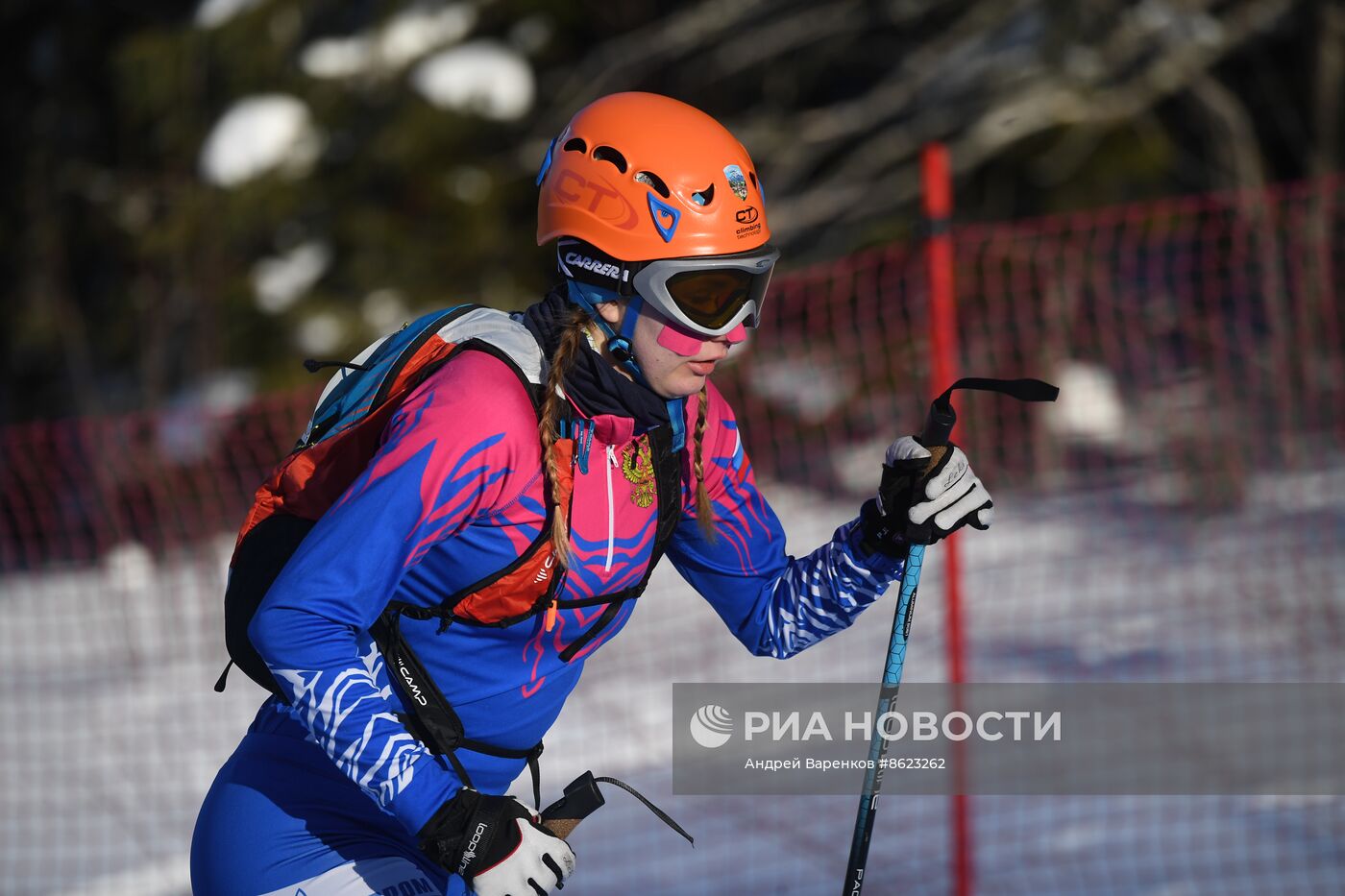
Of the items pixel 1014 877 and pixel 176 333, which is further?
pixel 176 333

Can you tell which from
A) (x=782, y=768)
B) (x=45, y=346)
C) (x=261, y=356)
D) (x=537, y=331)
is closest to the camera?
(x=537, y=331)

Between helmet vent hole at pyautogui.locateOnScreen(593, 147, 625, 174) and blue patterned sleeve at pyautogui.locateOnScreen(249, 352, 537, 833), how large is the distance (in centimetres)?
53

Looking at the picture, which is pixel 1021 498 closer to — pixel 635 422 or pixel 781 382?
pixel 781 382

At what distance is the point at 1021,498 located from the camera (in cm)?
925

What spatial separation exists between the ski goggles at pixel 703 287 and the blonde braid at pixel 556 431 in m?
0.15

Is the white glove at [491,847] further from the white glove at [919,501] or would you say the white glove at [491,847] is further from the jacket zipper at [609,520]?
the white glove at [919,501]

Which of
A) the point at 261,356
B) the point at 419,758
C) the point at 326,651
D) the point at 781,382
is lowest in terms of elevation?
the point at 419,758

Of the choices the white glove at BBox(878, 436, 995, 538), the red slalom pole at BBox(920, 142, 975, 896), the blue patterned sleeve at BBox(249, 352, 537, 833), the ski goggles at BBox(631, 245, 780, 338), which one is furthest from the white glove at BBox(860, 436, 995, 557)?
the red slalom pole at BBox(920, 142, 975, 896)

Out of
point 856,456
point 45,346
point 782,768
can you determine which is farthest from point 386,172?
point 782,768

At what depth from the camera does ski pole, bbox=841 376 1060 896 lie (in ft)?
7.61

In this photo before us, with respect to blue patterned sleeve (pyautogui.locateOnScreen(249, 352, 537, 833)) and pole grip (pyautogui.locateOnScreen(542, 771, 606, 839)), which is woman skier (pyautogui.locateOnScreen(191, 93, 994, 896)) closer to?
blue patterned sleeve (pyautogui.locateOnScreen(249, 352, 537, 833))

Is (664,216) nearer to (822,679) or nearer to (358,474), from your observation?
(358,474)

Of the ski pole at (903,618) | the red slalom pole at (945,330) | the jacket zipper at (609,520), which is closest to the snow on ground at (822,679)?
the red slalom pole at (945,330)

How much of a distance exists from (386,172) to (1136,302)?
640 cm
